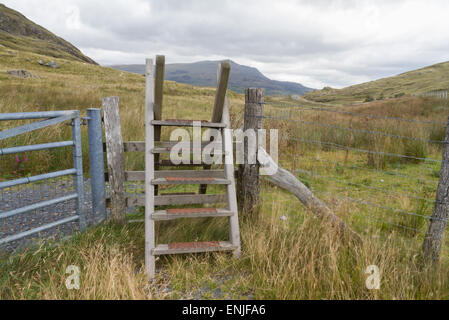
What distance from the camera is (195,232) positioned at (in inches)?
150

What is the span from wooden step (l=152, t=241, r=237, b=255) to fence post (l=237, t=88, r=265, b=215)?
94 cm

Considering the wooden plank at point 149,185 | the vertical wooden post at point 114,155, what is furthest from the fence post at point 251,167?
the vertical wooden post at point 114,155

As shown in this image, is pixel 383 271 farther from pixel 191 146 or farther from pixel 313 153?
pixel 313 153

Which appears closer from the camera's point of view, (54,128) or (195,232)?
(195,232)

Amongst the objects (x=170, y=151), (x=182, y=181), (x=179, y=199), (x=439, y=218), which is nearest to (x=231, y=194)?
(x=182, y=181)

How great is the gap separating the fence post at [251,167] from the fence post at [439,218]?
76.8 inches

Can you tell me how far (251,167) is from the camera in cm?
424

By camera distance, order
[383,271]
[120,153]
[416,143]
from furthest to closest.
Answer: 1. [416,143]
2. [120,153]
3. [383,271]

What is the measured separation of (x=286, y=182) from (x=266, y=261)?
1.17m

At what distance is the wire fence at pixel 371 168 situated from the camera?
13.9ft

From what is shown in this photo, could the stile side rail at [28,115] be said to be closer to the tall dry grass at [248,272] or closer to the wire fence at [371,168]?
the tall dry grass at [248,272]

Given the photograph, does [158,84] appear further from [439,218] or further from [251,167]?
[439,218]
